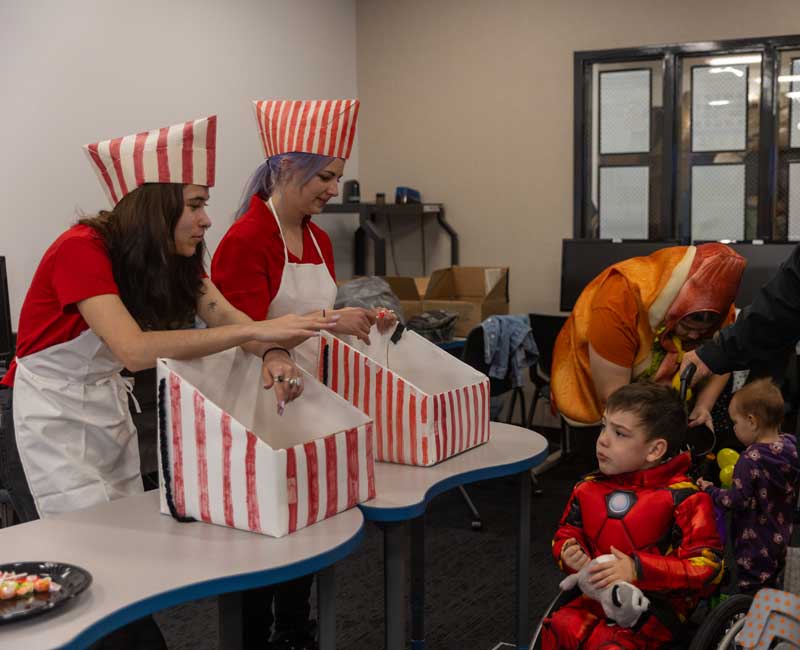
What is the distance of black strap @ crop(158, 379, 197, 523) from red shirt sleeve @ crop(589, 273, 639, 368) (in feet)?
5.35

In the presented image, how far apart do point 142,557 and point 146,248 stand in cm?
62

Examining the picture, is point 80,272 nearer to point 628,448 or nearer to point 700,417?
point 628,448

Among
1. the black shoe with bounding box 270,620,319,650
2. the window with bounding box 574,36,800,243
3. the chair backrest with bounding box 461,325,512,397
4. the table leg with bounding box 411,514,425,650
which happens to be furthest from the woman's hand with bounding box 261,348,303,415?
the window with bounding box 574,36,800,243

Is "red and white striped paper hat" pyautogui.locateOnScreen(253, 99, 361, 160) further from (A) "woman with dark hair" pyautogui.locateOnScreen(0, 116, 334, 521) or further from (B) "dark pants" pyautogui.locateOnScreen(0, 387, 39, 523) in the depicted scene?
(B) "dark pants" pyautogui.locateOnScreen(0, 387, 39, 523)

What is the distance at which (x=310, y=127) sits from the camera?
2.20m

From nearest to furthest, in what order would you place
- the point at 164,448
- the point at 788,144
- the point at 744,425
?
the point at 164,448
the point at 744,425
the point at 788,144

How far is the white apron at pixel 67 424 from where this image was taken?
1.78 meters

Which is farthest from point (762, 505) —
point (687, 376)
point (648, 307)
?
point (648, 307)

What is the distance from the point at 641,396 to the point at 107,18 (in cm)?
320

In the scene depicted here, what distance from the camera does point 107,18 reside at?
13.5 ft

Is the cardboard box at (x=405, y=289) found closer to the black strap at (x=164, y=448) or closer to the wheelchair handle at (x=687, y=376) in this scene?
the wheelchair handle at (x=687, y=376)

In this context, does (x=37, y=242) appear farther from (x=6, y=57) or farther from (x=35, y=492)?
(x=35, y=492)

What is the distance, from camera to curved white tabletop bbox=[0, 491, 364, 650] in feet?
3.90

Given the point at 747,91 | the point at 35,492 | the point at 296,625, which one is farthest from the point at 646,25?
the point at 35,492
